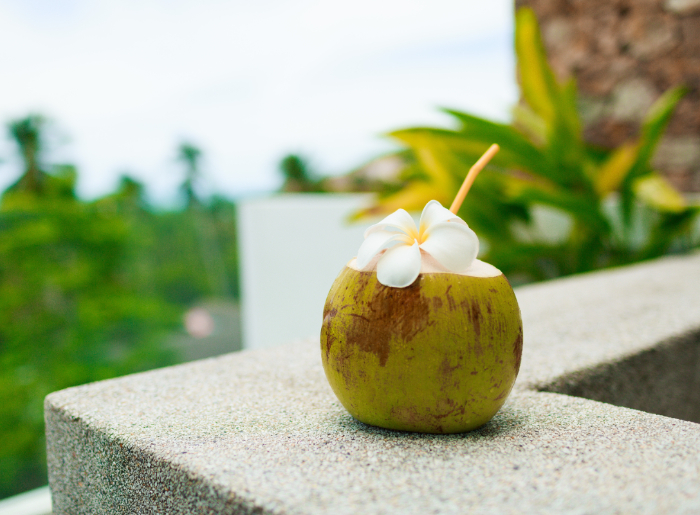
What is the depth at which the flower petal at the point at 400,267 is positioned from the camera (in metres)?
0.47

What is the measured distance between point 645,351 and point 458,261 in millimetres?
480

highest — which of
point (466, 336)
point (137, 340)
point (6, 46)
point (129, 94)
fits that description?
point (6, 46)

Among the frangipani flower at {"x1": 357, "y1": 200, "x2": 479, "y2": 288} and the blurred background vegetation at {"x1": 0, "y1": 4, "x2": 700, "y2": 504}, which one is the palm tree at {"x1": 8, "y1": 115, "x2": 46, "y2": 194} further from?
the frangipani flower at {"x1": 357, "y1": 200, "x2": 479, "y2": 288}

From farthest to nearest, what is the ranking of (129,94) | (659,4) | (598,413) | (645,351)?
(129,94) → (659,4) → (645,351) → (598,413)

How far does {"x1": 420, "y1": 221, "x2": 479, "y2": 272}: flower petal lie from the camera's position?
486 mm

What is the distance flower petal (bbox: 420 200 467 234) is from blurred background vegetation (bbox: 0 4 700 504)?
1.26 m

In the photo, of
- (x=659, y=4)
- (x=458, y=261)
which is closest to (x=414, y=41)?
(x=659, y=4)

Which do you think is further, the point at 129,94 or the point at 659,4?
the point at 129,94

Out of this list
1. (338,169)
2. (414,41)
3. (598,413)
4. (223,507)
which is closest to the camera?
(223,507)

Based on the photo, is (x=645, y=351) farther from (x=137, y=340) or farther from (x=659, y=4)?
(x=137, y=340)

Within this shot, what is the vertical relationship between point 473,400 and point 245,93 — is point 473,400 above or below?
below

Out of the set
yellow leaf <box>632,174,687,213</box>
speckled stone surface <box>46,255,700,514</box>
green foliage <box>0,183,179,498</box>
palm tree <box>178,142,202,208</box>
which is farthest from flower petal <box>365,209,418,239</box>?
palm tree <box>178,142,202,208</box>

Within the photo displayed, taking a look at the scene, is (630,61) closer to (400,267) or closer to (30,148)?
(400,267)

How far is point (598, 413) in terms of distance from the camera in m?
0.57
